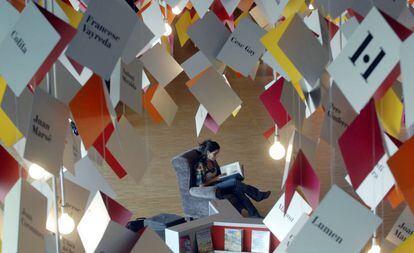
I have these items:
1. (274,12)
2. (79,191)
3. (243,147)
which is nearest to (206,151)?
(243,147)

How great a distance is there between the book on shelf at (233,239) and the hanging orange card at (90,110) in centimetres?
398

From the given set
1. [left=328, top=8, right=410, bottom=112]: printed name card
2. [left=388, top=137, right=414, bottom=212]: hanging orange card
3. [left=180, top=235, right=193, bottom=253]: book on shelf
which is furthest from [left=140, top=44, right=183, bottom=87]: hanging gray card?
[left=180, top=235, right=193, bottom=253]: book on shelf

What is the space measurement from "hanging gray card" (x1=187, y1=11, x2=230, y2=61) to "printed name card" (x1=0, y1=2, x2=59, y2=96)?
4.38 ft

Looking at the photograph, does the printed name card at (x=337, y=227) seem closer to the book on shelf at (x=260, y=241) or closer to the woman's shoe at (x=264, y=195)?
the book on shelf at (x=260, y=241)

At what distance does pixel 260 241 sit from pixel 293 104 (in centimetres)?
346

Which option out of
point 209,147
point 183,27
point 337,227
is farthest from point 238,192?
point 337,227

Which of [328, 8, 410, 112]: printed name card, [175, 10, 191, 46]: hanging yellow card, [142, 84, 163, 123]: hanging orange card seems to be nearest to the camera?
[328, 8, 410, 112]: printed name card

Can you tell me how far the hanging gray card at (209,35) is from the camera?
3.06 metres

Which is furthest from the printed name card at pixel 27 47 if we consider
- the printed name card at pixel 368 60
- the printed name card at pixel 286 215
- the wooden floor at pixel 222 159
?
the wooden floor at pixel 222 159

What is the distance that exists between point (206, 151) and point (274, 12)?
532cm

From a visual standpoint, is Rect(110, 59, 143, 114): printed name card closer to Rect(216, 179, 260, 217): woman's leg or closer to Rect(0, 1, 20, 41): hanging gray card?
Rect(0, 1, 20, 41): hanging gray card

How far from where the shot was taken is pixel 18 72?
5.67ft

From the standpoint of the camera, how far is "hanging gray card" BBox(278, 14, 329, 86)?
7.00 ft

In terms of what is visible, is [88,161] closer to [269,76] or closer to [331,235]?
[331,235]
